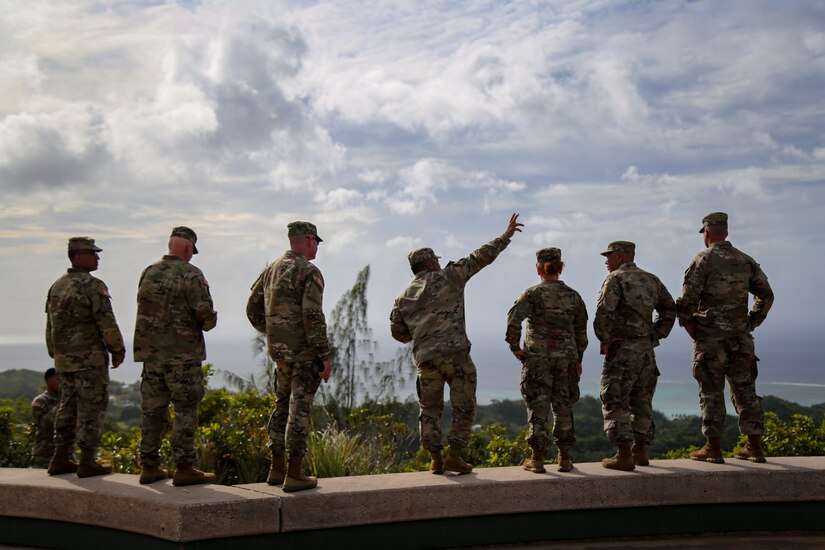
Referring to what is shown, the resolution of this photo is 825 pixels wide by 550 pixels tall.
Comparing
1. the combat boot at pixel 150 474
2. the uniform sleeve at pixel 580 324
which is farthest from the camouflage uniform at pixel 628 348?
the combat boot at pixel 150 474

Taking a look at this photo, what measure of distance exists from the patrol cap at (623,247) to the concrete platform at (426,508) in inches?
83.0

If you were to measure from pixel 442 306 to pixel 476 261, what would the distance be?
1.75 ft

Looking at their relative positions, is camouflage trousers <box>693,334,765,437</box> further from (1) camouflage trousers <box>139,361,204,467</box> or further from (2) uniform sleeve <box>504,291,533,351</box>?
(1) camouflage trousers <box>139,361,204,467</box>

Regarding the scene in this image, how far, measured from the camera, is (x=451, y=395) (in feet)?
24.5

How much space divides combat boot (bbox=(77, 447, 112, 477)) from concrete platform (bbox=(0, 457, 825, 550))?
11 centimetres

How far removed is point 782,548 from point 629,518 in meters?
1.29

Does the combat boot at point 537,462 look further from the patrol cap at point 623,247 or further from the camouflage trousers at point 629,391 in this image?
the patrol cap at point 623,247

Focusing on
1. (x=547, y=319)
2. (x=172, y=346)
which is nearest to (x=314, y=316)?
(x=172, y=346)

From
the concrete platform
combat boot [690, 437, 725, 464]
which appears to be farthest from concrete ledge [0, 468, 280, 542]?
combat boot [690, 437, 725, 464]

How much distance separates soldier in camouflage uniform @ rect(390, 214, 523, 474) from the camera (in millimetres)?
7395

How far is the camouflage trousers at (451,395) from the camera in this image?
292 inches

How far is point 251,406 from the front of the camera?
1098cm

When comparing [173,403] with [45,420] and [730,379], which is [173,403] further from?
[730,379]

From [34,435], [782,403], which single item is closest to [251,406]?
[34,435]
